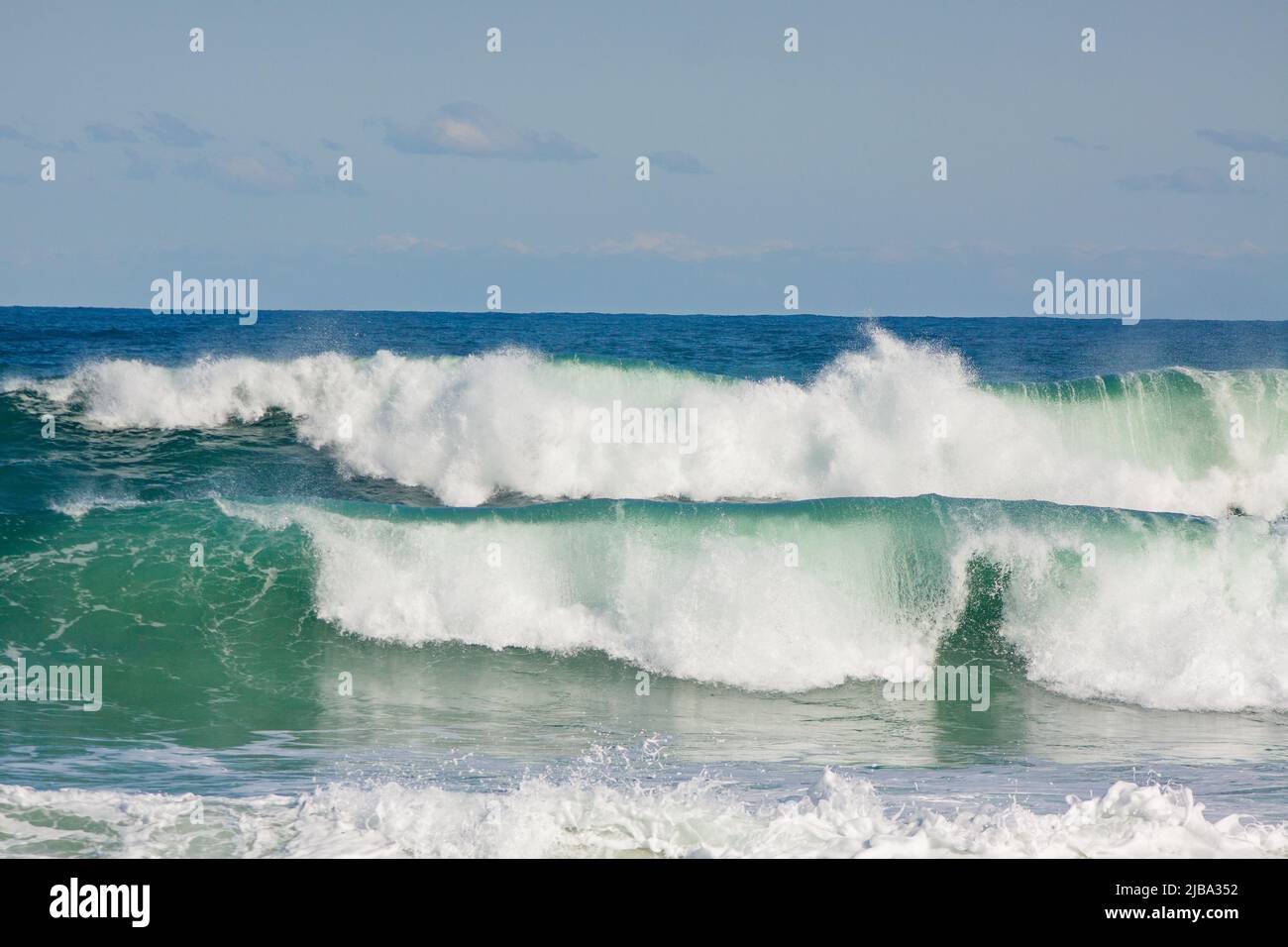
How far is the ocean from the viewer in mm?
6414

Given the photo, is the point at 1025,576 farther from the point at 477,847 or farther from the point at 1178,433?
the point at 1178,433

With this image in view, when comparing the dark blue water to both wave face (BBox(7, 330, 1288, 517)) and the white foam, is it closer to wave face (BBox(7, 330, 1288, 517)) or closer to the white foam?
wave face (BBox(7, 330, 1288, 517))

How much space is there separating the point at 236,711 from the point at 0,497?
8520 mm

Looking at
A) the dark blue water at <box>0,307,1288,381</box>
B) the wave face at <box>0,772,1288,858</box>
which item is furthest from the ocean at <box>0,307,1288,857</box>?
the dark blue water at <box>0,307,1288,381</box>

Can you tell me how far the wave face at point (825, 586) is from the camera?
34.6 feet

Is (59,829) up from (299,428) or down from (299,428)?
down

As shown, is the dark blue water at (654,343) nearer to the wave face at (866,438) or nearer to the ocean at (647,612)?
the wave face at (866,438)

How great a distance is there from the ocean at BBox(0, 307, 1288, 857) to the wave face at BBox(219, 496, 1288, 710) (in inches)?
1.5

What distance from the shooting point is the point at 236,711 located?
359 inches

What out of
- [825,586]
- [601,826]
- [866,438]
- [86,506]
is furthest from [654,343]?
[601,826]

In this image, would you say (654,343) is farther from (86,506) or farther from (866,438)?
(86,506)

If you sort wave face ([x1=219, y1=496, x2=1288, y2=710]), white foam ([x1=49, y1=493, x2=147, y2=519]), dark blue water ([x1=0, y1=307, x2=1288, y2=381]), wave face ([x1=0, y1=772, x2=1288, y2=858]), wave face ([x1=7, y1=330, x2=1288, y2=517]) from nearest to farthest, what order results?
wave face ([x1=0, y1=772, x2=1288, y2=858]) → wave face ([x1=219, y1=496, x2=1288, y2=710]) → white foam ([x1=49, y1=493, x2=147, y2=519]) → wave face ([x1=7, y1=330, x2=1288, y2=517]) → dark blue water ([x1=0, y1=307, x2=1288, y2=381])

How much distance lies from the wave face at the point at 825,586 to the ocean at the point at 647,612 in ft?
0.12

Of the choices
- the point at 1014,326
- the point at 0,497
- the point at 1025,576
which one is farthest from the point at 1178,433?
the point at 1014,326
